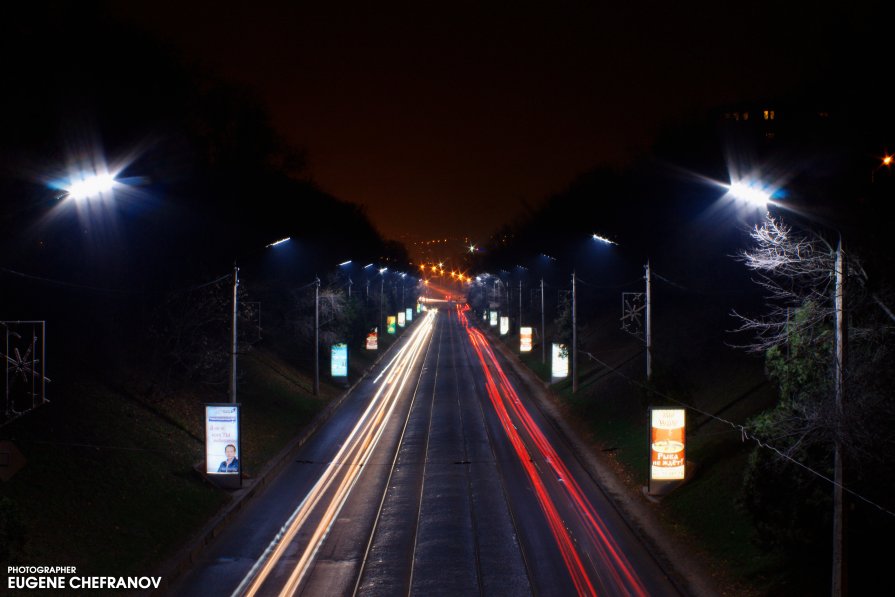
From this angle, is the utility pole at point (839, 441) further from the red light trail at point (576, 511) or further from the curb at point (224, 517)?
the curb at point (224, 517)

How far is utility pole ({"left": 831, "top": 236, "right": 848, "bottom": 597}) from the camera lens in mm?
11695

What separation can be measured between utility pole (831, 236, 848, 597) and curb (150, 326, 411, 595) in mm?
11127

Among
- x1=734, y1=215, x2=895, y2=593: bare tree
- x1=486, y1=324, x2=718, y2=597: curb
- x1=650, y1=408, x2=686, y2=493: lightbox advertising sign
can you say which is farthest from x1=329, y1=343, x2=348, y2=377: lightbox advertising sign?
x1=734, y1=215, x2=895, y2=593: bare tree

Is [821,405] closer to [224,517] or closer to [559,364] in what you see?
[224,517]

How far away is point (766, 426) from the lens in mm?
15016

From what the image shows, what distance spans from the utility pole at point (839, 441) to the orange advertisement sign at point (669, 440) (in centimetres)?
834

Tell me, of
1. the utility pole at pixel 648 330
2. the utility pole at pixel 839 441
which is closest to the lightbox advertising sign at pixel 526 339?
the utility pole at pixel 648 330

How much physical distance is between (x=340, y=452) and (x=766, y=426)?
704 inches

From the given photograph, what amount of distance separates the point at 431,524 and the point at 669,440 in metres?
6.46

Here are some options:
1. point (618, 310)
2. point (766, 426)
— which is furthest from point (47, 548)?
point (618, 310)

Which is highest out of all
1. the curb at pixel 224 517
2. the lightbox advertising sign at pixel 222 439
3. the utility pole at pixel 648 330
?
the utility pole at pixel 648 330

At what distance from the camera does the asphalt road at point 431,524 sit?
1532cm

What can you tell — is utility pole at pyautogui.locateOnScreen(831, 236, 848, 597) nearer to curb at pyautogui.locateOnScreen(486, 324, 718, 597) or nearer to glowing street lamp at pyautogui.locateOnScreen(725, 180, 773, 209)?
glowing street lamp at pyautogui.locateOnScreen(725, 180, 773, 209)

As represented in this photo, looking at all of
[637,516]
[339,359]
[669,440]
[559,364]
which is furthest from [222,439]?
[559,364]
